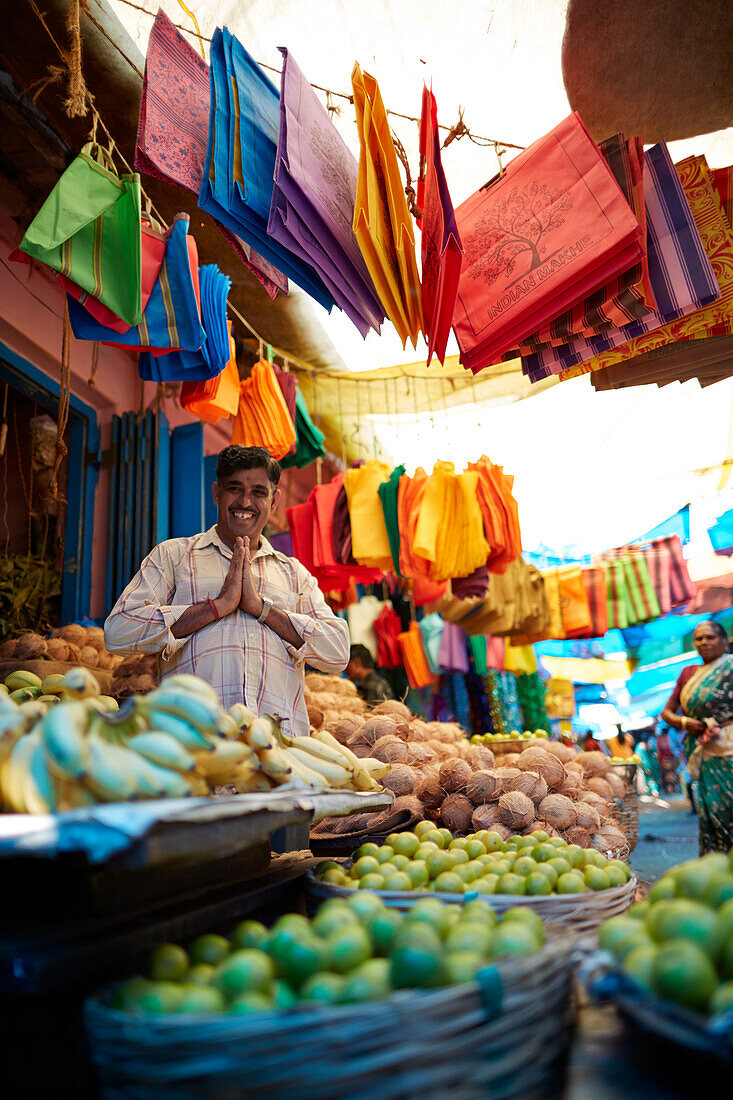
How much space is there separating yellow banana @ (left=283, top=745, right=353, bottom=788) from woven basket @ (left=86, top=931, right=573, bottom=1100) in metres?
0.78

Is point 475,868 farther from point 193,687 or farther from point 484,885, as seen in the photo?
point 193,687

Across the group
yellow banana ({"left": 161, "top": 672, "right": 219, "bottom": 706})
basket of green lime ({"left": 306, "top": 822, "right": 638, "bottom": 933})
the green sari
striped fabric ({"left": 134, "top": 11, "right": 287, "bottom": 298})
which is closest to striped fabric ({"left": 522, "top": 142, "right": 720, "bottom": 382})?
striped fabric ({"left": 134, "top": 11, "right": 287, "bottom": 298})

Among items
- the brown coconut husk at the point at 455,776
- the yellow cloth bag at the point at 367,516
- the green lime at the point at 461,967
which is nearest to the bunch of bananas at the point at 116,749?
the green lime at the point at 461,967

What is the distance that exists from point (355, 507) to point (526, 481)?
2382 mm

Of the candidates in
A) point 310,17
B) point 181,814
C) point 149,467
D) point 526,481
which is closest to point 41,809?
point 181,814

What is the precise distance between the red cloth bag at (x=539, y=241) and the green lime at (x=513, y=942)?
7.52 feet

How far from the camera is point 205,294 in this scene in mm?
2943

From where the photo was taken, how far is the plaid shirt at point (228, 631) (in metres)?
2.42

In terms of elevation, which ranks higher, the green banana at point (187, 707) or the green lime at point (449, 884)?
the green banana at point (187, 707)

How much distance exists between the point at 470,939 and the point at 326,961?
202mm

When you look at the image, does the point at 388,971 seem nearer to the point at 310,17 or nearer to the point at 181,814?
the point at 181,814

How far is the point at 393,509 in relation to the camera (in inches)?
184

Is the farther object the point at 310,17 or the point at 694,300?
the point at 310,17

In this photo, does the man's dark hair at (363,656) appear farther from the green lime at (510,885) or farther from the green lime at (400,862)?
the green lime at (510,885)
